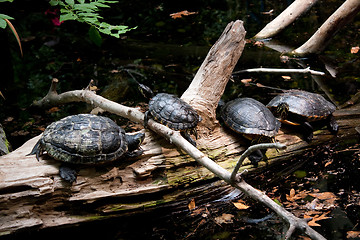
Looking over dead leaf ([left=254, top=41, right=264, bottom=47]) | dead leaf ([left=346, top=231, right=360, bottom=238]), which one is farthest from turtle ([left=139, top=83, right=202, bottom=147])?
dead leaf ([left=254, top=41, right=264, bottom=47])

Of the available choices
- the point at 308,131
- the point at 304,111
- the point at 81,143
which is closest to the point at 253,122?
the point at 304,111

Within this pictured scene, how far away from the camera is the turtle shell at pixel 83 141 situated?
10.0ft

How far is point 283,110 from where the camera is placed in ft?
13.0

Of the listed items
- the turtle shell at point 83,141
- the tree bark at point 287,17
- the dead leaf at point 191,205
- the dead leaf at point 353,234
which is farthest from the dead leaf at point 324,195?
the tree bark at point 287,17

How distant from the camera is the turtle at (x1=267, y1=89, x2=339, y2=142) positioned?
4027mm

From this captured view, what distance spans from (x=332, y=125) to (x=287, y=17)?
14.4 feet

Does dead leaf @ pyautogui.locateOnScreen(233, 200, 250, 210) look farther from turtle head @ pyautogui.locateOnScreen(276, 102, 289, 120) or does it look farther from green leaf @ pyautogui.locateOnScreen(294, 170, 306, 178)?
turtle head @ pyautogui.locateOnScreen(276, 102, 289, 120)

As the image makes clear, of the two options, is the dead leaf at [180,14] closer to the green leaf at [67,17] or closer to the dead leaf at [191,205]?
the green leaf at [67,17]

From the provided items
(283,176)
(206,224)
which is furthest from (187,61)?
(206,224)

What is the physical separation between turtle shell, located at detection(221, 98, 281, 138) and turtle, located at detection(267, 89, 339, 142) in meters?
0.20

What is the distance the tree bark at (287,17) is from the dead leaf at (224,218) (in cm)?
562

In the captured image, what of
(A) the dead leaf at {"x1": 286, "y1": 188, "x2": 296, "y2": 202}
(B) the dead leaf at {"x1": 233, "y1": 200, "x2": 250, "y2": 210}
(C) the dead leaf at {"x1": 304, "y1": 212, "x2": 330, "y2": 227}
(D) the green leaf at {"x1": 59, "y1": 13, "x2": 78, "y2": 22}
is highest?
(D) the green leaf at {"x1": 59, "y1": 13, "x2": 78, "y2": 22}

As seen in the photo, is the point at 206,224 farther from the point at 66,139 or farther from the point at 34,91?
the point at 34,91

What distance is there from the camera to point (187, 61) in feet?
Result: 22.8
